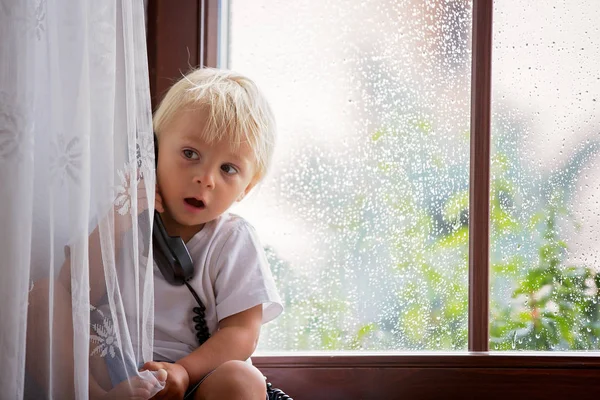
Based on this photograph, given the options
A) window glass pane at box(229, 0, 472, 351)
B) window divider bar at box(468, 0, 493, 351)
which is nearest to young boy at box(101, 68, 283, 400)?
window glass pane at box(229, 0, 472, 351)

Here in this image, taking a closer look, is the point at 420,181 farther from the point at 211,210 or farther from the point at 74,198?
the point at 74,198

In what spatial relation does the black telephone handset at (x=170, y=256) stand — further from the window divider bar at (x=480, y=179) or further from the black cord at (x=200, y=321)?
the window divider bar at (x=480, y=179)

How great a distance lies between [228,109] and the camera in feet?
4.15

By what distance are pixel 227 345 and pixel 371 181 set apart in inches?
23.8

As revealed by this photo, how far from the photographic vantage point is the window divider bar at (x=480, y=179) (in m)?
1.63

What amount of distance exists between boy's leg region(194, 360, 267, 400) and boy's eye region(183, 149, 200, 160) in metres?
0.35

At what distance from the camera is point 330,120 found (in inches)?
65.2

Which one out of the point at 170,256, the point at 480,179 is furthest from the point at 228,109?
the point at 480,179

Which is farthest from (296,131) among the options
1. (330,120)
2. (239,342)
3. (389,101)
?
(239,342)

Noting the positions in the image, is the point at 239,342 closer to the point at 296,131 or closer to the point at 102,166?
the point at 102,166

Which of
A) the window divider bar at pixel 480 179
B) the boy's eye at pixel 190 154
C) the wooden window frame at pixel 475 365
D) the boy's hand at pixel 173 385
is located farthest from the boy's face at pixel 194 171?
the window divider bar at pixel 480 179

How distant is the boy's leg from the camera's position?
1080 mm

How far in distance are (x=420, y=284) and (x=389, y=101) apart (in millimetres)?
414

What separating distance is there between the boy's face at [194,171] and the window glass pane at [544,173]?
67 cm
